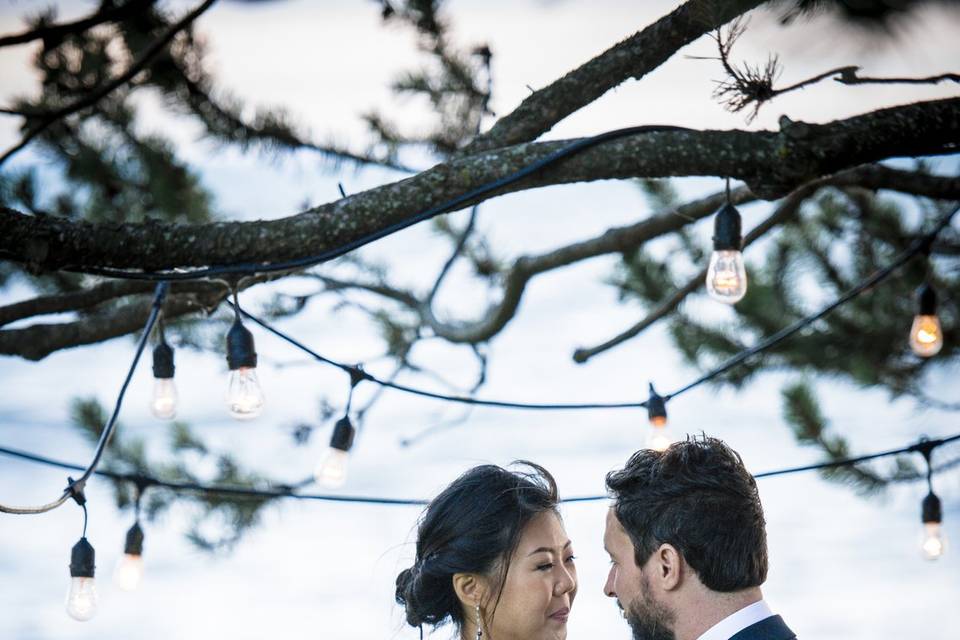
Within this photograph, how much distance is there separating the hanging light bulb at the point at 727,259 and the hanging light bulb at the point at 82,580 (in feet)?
5.18

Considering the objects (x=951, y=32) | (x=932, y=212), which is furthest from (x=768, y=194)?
(x=932, y=212)

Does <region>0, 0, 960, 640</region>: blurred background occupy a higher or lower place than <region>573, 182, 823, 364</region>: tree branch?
higher

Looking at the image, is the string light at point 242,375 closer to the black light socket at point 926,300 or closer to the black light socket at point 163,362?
the black light socket at point 163,362

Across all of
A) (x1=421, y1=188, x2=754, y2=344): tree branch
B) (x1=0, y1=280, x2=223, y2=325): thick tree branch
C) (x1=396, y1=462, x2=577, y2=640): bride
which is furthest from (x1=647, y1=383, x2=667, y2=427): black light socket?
(x1=0, y1=280, x2=223, y2=325): thick tree branch

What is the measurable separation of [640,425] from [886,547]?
2.69m

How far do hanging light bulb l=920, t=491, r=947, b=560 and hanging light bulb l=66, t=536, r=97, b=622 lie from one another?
93.1 inches

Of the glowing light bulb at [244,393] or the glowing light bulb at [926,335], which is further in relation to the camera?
the glowing light bulb at [926,335]

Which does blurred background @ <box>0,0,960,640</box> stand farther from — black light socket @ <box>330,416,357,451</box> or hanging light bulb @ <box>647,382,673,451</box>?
black light socket @ <box>330,416,357,451</box>

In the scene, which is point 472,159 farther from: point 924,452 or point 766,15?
point 924,452

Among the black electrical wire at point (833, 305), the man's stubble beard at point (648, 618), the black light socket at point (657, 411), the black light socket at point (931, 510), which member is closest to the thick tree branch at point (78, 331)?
the black light socket at point (657, 411)

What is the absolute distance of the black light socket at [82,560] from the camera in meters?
2.82

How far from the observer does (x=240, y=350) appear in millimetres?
2516

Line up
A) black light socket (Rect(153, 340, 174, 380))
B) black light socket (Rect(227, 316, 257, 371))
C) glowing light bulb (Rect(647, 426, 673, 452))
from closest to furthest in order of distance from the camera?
black light socket (Rect(227, 316, 257, 371)), black light socket (Rect(153, 340, 174, 380)), glowing light bulb (Rect(647, 426, 673, 452))

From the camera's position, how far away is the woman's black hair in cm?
247
